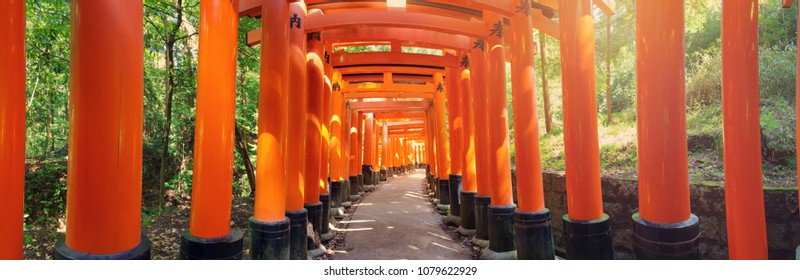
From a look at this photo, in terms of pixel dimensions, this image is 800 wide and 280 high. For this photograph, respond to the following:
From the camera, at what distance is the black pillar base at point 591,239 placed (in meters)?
3.99

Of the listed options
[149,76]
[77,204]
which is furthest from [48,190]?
[77,204]

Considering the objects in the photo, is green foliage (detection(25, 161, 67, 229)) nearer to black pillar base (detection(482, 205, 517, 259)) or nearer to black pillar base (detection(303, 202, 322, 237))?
black pillar base (detection(303, 202, 322, 237))

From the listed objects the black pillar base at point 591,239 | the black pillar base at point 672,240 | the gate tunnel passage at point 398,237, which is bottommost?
the gate tunnel passage at point 398,237

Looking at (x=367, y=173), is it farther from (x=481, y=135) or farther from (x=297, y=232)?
(x=297, y=232)

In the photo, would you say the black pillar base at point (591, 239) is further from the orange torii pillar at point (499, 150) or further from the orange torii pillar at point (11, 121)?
the orange torii pillar at point (11, 121)

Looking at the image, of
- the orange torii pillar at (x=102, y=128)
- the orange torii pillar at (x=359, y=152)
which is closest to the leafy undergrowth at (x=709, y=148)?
the orange torii pillar at (x=102, y=128)

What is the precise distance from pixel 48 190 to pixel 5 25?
1406 centimetres

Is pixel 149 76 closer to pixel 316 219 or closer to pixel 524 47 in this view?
pixel 316 219

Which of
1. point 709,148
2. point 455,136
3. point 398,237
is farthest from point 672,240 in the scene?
point 455,136

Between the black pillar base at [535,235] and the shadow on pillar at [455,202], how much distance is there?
191 inches

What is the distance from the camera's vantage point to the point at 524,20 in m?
5.77

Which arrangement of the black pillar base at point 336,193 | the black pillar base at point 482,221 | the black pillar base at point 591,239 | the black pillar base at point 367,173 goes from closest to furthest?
the black pillar base at point 591,239, the black pillar base at point 482,221, the black pillar base at point 336,193, the black pillar base at point 367,173

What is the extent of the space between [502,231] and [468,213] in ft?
8.01

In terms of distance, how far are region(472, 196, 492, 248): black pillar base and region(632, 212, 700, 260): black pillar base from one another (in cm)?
466
